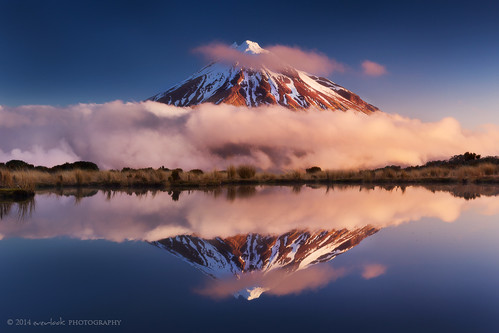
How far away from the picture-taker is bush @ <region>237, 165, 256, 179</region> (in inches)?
759

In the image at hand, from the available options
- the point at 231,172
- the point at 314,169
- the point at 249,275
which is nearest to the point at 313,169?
the point at 314,169

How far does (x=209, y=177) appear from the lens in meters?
17.5

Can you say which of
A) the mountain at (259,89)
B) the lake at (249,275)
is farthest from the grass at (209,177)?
the mountain at (259,89)

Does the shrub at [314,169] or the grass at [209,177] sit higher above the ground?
the shrub at [314,169]

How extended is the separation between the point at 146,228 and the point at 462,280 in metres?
4.27

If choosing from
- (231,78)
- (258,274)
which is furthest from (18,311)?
(231,78)

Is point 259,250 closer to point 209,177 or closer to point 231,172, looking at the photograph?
point 209,177

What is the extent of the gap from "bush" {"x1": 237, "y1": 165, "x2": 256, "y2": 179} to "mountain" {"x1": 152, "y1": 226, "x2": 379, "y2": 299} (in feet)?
45.2

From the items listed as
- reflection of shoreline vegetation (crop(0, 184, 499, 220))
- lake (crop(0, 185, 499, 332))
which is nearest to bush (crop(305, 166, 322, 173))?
reflection of shoreline vegetation (crop(0, 184, 499, 220))

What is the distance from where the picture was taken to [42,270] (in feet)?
12.0

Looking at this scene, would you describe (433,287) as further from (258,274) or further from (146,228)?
(146,228)

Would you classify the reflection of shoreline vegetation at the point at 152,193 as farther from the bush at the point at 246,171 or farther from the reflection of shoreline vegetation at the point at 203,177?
the bush at the point at 246,171

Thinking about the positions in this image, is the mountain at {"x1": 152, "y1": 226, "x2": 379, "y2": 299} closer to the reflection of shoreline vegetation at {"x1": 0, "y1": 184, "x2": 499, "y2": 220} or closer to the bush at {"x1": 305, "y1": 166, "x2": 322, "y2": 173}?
the reflection of shoreline vegetation at {"x1": 0, "y1": 184, "x2": 499, "y2": 220}

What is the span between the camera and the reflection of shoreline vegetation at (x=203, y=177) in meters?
15.4
